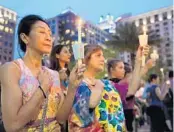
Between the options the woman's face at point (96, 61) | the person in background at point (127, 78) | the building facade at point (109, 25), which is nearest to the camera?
the woman's face at point (96, 61)

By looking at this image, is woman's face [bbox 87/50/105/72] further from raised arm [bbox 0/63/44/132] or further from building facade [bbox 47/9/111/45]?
raised arm [bbox 0/63/44/132]

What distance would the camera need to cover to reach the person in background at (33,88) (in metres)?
1.12

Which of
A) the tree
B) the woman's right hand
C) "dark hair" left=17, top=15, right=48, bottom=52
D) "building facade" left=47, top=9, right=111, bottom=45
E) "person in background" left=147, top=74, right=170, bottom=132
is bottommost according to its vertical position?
"person in background" left=147, top=74, right=170, bottom=132

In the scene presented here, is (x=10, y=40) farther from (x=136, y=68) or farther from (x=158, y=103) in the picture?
(x=158, y=103)

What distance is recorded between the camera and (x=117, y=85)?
101 inches

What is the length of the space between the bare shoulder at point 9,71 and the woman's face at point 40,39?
160 millimetres

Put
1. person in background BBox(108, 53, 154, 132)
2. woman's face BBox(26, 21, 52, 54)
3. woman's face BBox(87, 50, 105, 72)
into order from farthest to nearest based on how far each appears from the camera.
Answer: person in background BBox(108, 53, 154, 132) < woman's face BBox(87, 50, 105, 72) < woman's face BBox(26, 21, 52, 54)

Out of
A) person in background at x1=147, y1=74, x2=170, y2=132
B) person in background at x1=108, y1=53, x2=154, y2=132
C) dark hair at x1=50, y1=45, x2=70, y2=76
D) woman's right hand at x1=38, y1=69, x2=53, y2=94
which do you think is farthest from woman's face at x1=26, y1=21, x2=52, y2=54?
person in background at x1=147, y1=74, x2=170, y2=132

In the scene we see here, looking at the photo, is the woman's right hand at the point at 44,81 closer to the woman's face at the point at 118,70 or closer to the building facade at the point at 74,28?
the building facade at the point at 74,28

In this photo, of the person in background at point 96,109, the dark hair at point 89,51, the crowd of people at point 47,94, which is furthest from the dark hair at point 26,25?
the dark hair at point 89,51

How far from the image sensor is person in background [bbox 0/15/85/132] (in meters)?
1.12

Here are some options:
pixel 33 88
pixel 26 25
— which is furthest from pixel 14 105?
pixel 26 25

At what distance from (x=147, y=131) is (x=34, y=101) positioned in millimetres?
6073

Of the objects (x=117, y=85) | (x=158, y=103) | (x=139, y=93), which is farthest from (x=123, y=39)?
(x=117, y=85)
